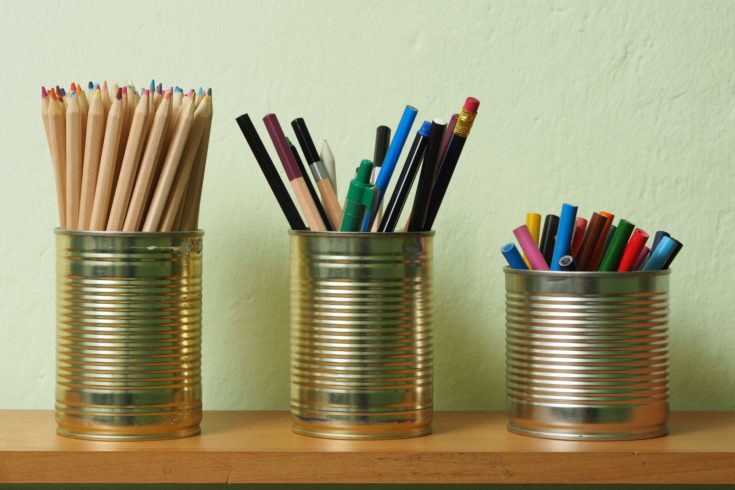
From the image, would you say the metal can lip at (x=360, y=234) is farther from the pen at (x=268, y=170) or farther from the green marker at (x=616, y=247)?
the green marker at (x=616, y=247)

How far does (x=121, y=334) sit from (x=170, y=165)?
121mm

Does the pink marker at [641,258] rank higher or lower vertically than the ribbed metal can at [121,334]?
higher

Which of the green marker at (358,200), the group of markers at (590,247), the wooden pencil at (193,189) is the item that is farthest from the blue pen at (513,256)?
the wooden pencil at (193,189)

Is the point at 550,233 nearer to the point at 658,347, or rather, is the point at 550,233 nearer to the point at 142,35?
the point at 658,347

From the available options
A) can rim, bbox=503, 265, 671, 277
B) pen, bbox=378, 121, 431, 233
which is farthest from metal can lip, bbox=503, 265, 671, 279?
pen, bbox=378, 121, 431, 233

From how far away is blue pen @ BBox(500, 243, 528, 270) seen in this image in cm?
69

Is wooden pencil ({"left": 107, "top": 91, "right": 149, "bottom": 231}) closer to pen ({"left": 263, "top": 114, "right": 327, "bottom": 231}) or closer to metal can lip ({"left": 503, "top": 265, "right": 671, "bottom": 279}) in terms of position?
pen ({"left": 263, "top": 114, "right": 327, "bottom": 231})

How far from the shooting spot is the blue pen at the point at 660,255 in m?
0.68

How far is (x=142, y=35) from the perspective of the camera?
82 centimetres

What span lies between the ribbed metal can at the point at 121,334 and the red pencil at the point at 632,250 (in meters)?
0.31

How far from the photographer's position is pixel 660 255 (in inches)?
26.9

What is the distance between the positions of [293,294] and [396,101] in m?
0.21

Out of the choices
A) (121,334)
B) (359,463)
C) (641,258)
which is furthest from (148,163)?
(641,258)

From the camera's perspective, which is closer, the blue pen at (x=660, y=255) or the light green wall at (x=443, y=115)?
the blue pen at (x=660, y=255)
